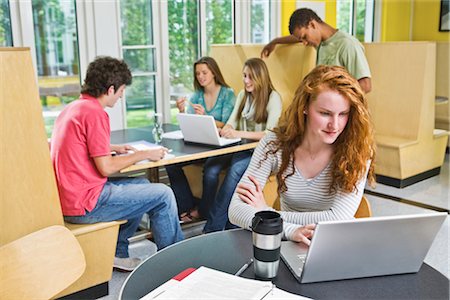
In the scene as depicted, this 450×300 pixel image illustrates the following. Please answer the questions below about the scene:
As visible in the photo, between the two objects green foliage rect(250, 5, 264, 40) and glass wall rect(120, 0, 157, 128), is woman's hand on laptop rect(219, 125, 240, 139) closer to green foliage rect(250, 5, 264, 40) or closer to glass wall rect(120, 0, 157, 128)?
glass wall rect(120, 0, 157, 128)

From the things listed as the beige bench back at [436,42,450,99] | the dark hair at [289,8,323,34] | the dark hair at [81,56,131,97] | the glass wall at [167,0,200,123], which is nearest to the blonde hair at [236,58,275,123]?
the dark hair at [289,8,323,34]

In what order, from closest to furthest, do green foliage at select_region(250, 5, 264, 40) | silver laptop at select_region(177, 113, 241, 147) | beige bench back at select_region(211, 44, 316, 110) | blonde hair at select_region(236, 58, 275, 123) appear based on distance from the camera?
silver laptop at select_region(177, 113, 241, 147) < blonde hair at select_region(236, 58, 275, 123) < beige bench back at select_region(211, 44, 316, 110) < green foliage at select_region(250, 5, 264, 40)

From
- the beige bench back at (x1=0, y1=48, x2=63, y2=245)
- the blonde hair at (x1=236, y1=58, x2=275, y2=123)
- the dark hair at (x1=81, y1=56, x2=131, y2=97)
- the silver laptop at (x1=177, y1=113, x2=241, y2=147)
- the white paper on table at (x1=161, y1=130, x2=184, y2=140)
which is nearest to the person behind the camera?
the beige bench back at (x1=0, y1=48, x2=63, y2=245)

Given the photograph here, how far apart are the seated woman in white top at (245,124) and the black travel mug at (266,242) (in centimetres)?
189

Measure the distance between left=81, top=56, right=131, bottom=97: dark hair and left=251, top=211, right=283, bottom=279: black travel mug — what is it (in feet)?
5.06

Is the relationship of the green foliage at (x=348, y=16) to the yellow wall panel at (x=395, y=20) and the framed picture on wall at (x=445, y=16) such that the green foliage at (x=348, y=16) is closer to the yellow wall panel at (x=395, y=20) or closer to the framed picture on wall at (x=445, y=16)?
the yellow wall panel at (x=395, y=20)

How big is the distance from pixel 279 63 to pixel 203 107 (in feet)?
3.64

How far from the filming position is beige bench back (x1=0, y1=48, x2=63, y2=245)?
196 cm

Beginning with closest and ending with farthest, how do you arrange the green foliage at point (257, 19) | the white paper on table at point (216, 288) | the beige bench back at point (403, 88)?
the white paper on table at point (216, 288) < the beige bench back at point (403, 88) < the green foliage at point (257, 19)

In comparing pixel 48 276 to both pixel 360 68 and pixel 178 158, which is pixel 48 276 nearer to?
pixel 178 158

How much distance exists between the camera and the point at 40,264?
138 centimetres

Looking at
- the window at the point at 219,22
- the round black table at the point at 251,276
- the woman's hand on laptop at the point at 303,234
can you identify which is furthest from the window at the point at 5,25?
the woman's hand on laptop at the point at 303,234

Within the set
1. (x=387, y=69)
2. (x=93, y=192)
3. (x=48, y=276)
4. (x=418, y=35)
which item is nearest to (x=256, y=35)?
(x=387, y=69)

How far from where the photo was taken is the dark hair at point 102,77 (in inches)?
102
